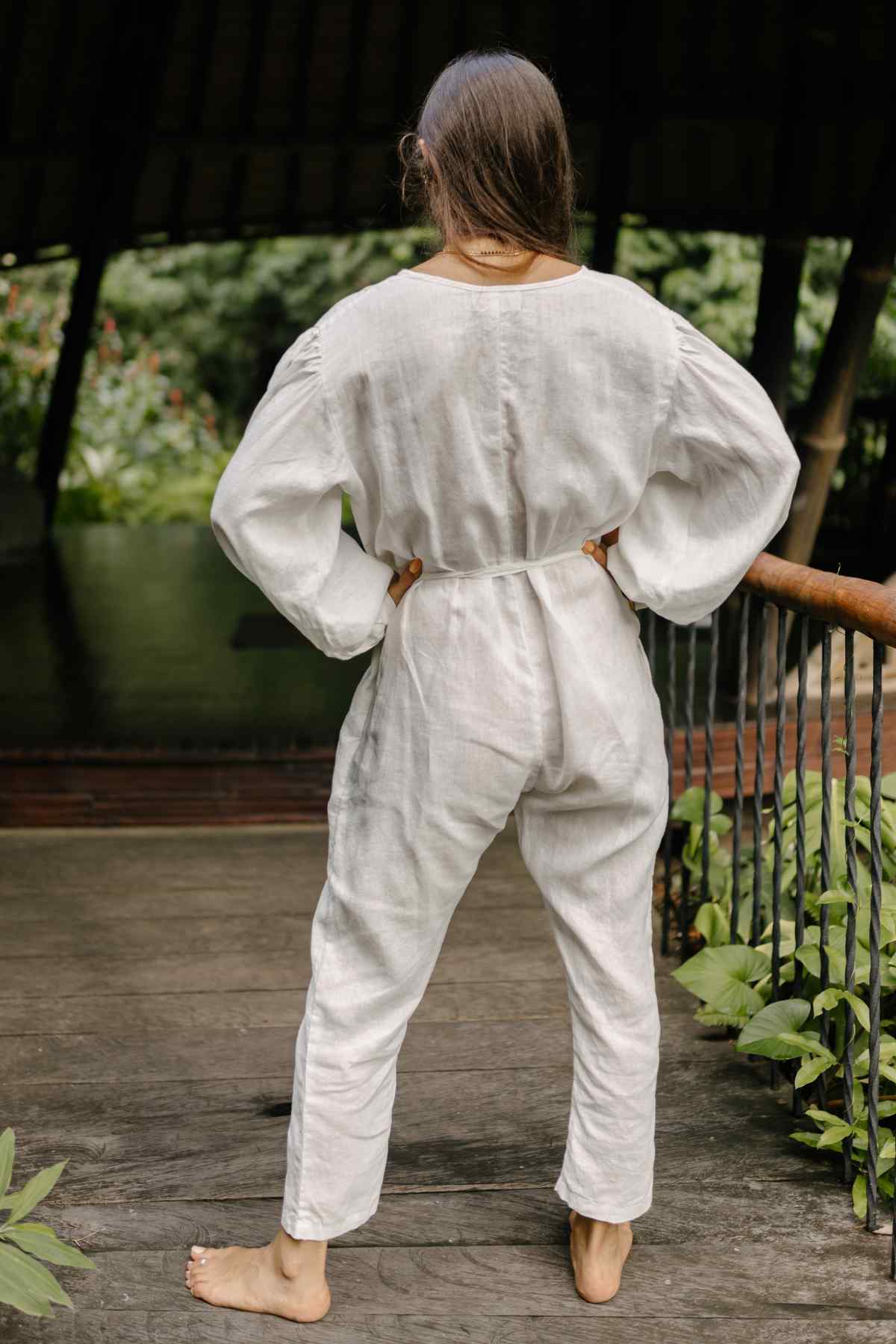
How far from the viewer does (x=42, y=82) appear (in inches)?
229

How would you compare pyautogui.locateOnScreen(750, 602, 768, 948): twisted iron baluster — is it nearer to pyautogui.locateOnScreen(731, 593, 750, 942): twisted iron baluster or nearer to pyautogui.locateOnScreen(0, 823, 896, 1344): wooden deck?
pyautogui.locateOnScreen(731, 593, 750, 942): twisted iron baluster

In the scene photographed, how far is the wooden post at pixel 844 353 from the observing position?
3.28 m

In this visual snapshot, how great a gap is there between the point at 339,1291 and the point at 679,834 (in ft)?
6.76

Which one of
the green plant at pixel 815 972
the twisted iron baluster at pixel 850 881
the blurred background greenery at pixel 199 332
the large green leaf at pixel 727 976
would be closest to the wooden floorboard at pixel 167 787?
the green plant at pixel 815 972

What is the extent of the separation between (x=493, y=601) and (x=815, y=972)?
3.00 feet

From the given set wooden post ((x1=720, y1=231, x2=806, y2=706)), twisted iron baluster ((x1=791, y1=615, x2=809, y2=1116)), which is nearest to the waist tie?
twisted iron baluster ((x1=791, y1=615, x2=809, y2=1116))

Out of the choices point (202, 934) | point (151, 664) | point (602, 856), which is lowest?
point (151, 664)

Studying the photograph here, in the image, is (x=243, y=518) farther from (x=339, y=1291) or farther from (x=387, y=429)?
(x=339, y=1291)

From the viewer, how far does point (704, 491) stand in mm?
1635

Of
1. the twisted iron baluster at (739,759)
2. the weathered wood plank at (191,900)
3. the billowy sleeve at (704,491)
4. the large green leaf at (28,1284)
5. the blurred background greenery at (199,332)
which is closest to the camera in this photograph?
the large green leaf at (28,1284)

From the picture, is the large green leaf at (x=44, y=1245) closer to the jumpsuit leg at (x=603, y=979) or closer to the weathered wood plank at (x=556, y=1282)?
the weathered wood plank at (x=556, y=1282)

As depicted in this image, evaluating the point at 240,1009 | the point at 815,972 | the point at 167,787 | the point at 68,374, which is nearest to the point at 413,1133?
the point at 240,1009

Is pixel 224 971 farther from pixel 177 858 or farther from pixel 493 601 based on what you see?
pixel 493 601

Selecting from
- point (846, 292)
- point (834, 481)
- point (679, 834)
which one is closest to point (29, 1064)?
point (679, 834)
